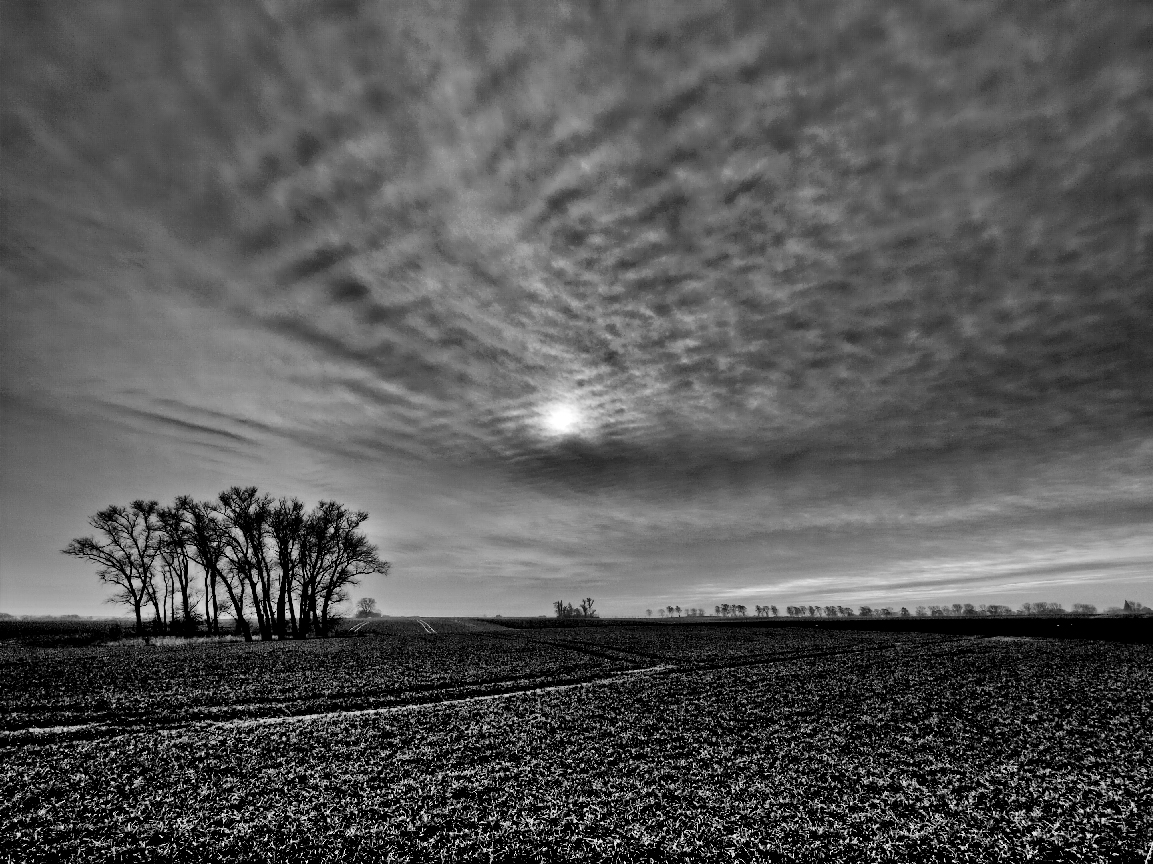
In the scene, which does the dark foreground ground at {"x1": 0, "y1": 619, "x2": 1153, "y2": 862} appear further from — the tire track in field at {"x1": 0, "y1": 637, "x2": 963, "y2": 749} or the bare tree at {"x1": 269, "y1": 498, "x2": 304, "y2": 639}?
the bare tree at {"x1": 269, "y1": 498, "x2": 304, "y2": 639}

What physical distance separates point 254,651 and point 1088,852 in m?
37.4

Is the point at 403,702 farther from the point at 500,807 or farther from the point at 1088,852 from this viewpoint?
the point at 1088,852

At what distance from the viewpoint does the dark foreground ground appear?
7.53 meters

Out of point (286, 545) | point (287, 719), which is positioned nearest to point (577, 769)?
point (287, 719)

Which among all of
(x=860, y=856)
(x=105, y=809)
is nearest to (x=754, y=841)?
(x=860, y=856)

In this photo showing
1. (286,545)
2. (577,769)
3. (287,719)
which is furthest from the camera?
(286,545)

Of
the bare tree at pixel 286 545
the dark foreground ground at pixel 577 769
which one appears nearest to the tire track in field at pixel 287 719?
the dark foreground ground at pixel 577 769

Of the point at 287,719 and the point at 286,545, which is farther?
the point at 286,545

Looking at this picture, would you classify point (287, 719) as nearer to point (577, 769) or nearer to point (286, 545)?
point (577, 769)

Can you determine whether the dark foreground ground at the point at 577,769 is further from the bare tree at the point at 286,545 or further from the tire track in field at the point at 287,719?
the bare tree at the point at 286,545

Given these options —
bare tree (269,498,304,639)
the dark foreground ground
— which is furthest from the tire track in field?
bare tree (269,498,304,639)

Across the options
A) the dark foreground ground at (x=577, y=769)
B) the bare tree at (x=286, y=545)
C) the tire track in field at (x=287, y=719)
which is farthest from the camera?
the bare tree at (x=286, y=545)

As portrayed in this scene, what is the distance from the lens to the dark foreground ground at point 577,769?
7.53 m

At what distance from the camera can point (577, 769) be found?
10.4m
